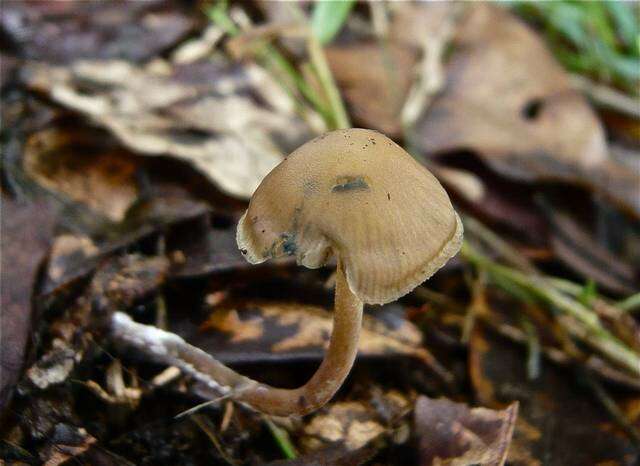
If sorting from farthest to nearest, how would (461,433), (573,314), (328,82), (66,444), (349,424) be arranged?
(328,82) < (573,314) < (349,424) < (461,433) < (66,444)

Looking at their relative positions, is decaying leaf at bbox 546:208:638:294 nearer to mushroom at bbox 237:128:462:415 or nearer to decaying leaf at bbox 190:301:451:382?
decaying leaf at bbox 190:301:451:382

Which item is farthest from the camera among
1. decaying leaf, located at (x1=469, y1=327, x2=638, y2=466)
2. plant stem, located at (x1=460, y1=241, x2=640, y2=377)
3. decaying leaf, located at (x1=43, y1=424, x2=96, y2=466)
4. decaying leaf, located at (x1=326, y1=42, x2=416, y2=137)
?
decaying leaf, located at (x1=326, y1=42, x2=416, y2=137)

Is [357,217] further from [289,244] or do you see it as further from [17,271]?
[17,271]

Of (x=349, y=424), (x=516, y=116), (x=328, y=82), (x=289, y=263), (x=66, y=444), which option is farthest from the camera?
(x=516, y=116)

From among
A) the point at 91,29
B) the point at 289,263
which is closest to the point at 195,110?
the point at 91,29

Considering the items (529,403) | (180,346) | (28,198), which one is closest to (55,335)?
(180,346)

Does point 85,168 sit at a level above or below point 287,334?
above

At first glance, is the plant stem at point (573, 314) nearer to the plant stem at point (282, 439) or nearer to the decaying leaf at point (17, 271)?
the plant stem at point (282, 439)

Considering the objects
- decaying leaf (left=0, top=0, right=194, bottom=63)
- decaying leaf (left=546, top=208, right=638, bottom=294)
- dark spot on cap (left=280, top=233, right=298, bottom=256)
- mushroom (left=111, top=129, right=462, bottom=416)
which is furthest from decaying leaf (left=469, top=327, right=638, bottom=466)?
decaying leaf (left=0, top=0, right=194, bottom=63)
